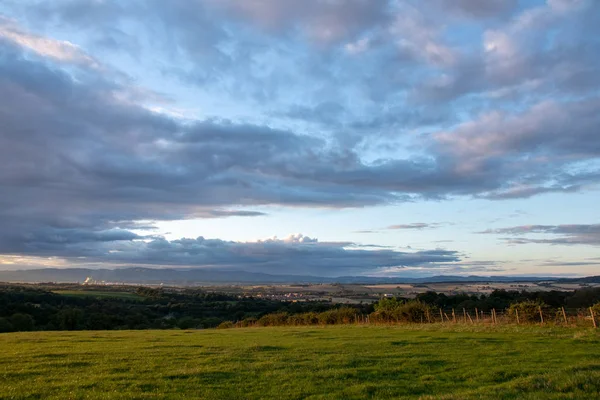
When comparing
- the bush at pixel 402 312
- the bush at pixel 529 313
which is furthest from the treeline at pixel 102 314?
the bush at pixel 529 313

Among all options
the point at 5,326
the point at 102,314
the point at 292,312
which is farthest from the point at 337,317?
the point at 102,314

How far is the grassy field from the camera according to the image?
12.9 m

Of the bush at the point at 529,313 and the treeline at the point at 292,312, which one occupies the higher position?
the bush at the point at 529,313

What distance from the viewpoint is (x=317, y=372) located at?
16.4m

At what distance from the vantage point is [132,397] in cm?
1245

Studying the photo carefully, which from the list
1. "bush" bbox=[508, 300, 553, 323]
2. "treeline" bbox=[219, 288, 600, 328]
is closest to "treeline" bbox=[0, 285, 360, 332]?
"treeline" bbox=[219, 288, 600, 328]

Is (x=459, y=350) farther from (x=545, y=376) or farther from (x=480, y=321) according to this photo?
(x=480, y=321)

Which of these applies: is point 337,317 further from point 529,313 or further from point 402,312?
point 529,313

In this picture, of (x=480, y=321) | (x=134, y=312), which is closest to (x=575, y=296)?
(x=480, y=321)

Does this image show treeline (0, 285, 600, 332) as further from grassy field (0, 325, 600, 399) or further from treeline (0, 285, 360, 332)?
grassy field (0, 325, 600, 399)

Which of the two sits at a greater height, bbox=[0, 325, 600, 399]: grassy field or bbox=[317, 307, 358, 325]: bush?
bbox=[0, 325, 600, 399]: grassy field

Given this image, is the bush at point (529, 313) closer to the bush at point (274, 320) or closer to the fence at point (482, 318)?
the fence at point (482, 318)

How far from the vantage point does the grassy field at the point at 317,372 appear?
12867 millimetres

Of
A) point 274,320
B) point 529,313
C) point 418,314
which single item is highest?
point 529,313
